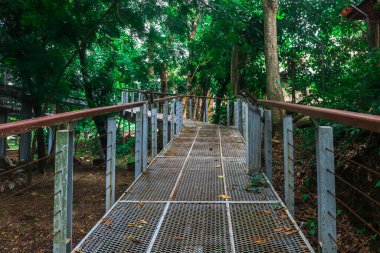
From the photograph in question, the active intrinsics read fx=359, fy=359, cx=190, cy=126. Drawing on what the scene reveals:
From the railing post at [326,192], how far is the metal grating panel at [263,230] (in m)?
0.31

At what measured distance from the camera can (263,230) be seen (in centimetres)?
279

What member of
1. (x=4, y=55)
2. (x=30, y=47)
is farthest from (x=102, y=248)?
(x=4, y=55)

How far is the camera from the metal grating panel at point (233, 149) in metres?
6.18

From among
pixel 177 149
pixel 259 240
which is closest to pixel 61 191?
pixel 259 240

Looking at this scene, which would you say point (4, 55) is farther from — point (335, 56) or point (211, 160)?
point (335, 56)

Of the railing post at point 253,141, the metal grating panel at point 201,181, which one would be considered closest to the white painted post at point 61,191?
the metal grating panel at point 201,181

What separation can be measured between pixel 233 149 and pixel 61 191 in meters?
4.82

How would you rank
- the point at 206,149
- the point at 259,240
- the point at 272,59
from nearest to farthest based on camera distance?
1. the point at 259,240
2. the point at 206,149
3. the point at 272,59

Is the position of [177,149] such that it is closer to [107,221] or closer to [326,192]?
[107,221]

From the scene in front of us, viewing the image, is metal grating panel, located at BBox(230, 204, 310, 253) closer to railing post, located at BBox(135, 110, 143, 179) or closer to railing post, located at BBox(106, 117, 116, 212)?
railing post, located at BBox(106, 117, 116, 212)

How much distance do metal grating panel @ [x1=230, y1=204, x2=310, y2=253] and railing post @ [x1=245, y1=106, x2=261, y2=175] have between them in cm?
115

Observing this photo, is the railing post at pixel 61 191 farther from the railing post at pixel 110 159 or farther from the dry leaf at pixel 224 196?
the dry leaf at pixel 224 196

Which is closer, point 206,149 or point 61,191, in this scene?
point 61,191

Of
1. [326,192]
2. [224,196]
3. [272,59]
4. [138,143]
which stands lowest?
[224,196]
